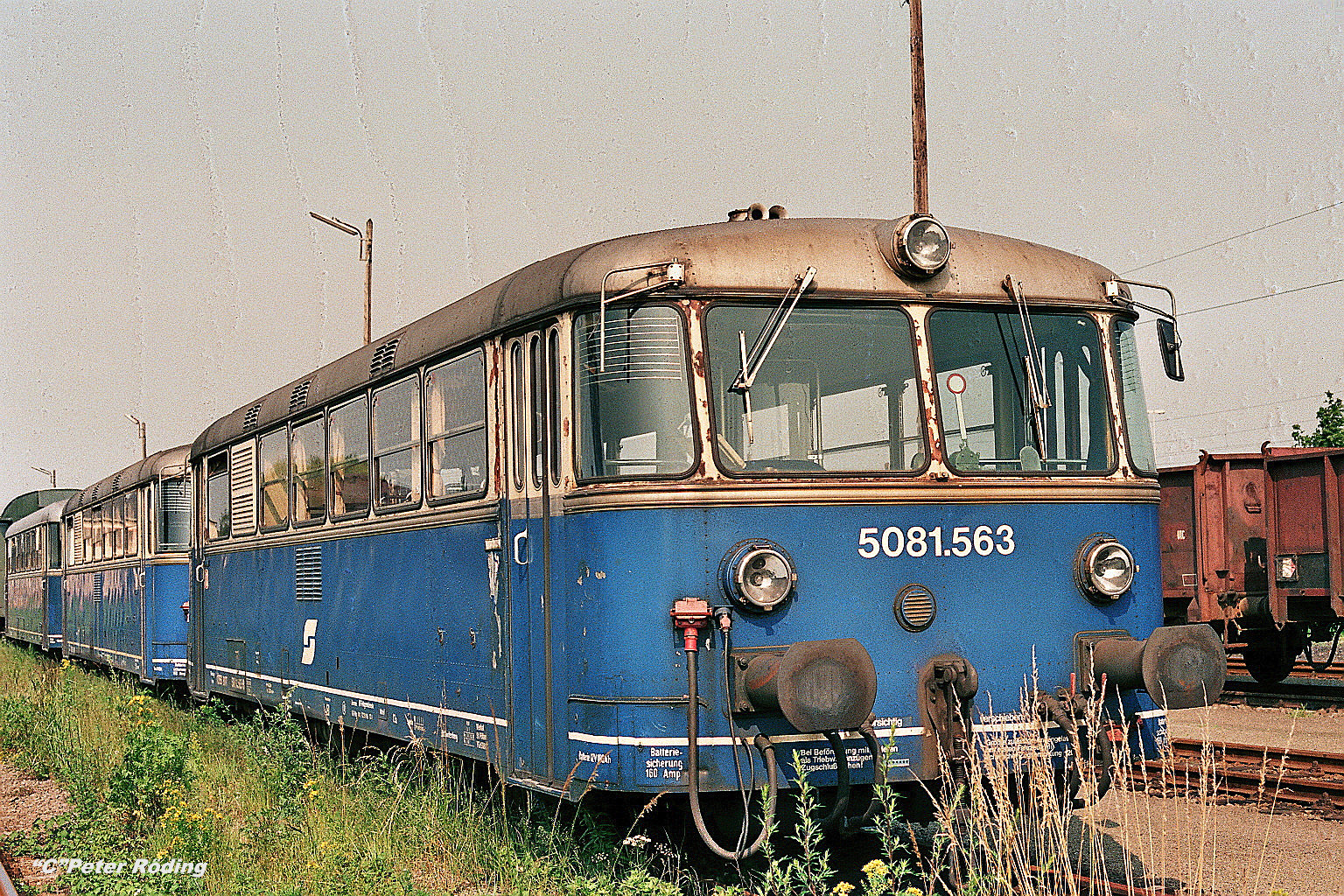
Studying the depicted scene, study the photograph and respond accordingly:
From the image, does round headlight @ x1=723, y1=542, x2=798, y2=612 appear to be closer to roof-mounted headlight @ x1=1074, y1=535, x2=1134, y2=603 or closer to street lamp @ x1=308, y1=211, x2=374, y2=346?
roof-mounted headlight @ x1=1074, y1=535, x2=1134, y2=603

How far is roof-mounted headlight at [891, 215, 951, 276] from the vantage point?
6.77m

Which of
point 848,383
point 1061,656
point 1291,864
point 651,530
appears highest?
point 848,383

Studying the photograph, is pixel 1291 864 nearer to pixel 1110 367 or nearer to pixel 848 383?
pixel 1110 367

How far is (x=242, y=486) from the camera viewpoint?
12812 mm

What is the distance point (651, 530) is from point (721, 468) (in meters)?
0.40

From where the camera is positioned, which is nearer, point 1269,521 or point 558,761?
point 558,761

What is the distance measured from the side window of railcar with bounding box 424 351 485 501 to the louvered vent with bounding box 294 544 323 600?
239cm

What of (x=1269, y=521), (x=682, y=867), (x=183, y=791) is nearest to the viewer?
(x=682, y=867)

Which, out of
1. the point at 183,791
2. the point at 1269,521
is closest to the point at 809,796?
the point at 183,791

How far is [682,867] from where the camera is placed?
23.7 feet

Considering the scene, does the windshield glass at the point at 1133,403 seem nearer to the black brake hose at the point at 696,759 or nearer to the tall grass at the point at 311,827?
the black brake hose at the point at 696,759

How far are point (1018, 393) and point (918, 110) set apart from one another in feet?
29.5

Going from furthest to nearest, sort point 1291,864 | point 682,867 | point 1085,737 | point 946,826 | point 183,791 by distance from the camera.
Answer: point 183,791 → point 1291,864 → point 682,867 → point 1085,737 → point 946,826

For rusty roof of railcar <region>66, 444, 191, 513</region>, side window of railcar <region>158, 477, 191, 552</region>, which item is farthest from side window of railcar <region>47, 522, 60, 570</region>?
side window of railcar <region>158, 477, 191, 552</region>
